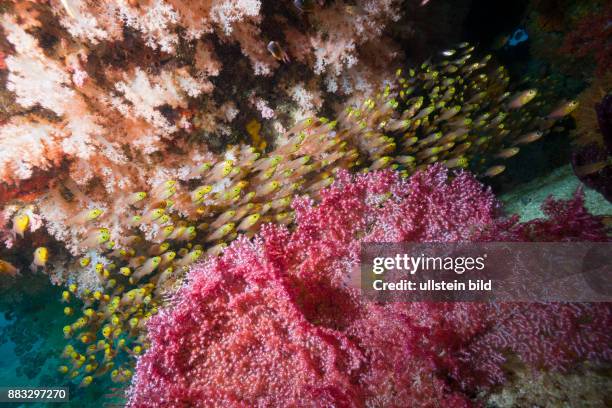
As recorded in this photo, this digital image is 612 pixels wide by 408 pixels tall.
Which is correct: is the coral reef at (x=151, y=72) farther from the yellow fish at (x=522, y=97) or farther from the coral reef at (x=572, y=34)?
the coral reef at (x=572, y=34)

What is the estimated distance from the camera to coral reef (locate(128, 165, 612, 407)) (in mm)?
2521

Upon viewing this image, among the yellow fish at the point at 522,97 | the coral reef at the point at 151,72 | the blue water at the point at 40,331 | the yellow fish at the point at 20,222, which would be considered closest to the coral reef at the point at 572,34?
the yellow fish at the point at 522,97

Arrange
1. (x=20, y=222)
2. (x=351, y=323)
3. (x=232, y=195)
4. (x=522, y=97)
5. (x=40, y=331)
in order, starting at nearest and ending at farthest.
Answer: (x=351, y=323) → (x=232, y=195) → (x=20, y=222) → (x=522, y=97) → (x=40, y=331)

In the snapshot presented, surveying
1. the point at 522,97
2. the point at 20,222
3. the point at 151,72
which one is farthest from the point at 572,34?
the point at 20,222

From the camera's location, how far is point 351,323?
301 cm

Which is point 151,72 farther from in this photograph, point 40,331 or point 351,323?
point 40,331

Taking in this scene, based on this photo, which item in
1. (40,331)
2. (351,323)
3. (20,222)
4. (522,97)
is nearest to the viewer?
(351,323)

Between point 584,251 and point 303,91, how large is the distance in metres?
4.33

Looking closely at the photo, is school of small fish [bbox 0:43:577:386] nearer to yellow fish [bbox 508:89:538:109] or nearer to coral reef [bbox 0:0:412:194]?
yellow fish [bbox 508:89:538:109]

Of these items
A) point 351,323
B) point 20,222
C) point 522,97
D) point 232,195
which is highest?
point 522,97

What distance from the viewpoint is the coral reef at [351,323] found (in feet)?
8.27

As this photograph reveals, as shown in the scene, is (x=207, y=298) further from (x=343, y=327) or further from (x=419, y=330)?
(x=419, y=330)

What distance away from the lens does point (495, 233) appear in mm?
2781

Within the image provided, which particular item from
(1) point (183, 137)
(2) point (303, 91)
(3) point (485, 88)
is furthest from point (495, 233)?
(3) point (485, 88)
